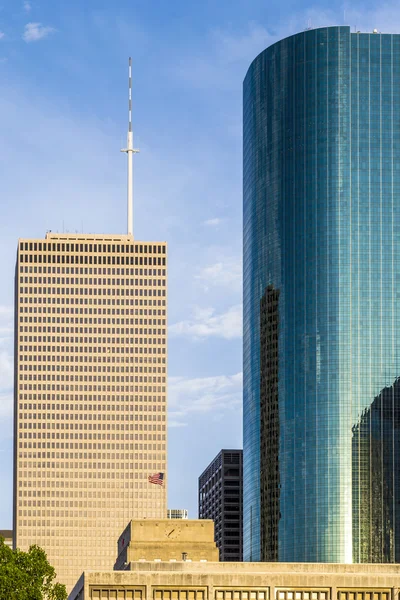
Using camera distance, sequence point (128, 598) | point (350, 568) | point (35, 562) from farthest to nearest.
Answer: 1. point (35, 562)
2. point (350, 568)
3. point (128, 598)

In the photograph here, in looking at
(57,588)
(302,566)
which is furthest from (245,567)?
(57,588)

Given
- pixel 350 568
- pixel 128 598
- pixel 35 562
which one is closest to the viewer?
pixel 128 598

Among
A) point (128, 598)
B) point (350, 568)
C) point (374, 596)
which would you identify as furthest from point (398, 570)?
point (128, 598)

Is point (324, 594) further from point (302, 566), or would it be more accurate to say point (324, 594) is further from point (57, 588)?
point (57, 588)

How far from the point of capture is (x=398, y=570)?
193 metres

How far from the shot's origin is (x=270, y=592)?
544ft

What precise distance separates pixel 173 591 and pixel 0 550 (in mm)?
39363

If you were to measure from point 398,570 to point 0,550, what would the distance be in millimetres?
48623

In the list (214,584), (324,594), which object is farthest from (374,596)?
(214,584)

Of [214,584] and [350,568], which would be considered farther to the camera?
[350,568]

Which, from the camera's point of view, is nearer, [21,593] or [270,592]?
[270,592]

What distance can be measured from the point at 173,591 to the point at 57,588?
3661cm

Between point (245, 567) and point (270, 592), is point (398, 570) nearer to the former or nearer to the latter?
point (245, 567)

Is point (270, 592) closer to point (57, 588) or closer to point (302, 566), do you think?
point (302, 566)
